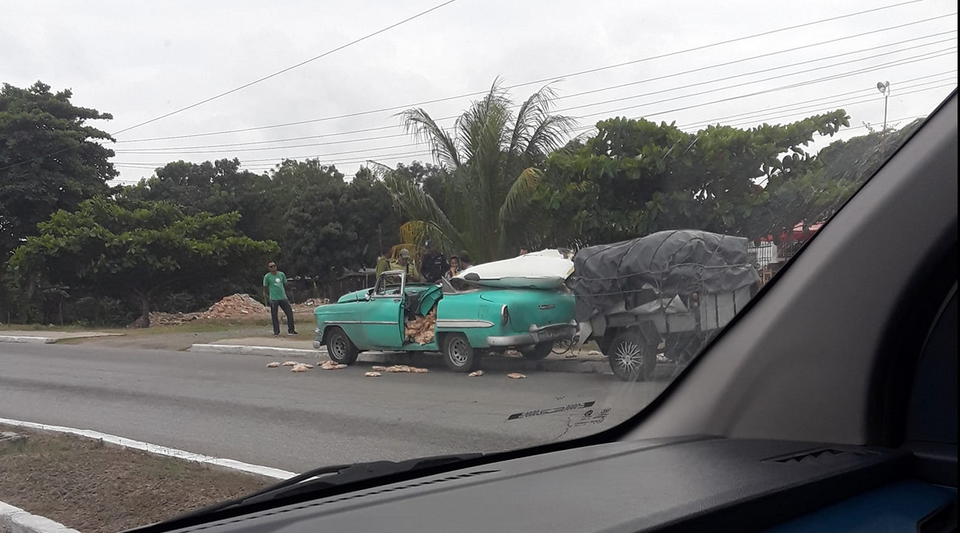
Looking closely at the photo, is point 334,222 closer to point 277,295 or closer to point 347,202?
point 347,202

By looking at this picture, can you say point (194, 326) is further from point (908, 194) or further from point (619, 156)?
point (908, 194)

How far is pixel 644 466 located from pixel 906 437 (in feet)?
2.74

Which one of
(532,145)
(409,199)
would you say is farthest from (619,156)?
(409,199)

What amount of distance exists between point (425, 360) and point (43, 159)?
6.68 ft

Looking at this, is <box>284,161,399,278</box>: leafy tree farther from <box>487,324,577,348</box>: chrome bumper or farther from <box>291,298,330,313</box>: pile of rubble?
<box>487,324,577,348</box>: chrome bumper

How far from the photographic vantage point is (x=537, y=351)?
393cm

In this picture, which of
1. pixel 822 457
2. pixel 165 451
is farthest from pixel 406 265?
pixel 822 457

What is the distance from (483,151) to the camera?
3.61m

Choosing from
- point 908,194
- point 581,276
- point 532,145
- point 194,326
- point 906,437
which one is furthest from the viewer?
point 194,326

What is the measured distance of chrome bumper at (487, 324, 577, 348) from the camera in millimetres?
3504

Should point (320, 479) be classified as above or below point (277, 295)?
below

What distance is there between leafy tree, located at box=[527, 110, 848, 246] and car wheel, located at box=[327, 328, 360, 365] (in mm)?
1349

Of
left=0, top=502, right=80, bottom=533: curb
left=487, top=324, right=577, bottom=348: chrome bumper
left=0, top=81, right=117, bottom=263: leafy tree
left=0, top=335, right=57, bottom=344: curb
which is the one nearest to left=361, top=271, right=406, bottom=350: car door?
left=487, top=324, right=577, bottom=348: chrome bumper

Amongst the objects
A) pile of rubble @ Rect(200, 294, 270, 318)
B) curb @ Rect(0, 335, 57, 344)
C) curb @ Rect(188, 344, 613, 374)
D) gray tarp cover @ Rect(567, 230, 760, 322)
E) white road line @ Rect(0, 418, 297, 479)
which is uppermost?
gray tarp cover @ Rect(567, 230, 760, 322)
